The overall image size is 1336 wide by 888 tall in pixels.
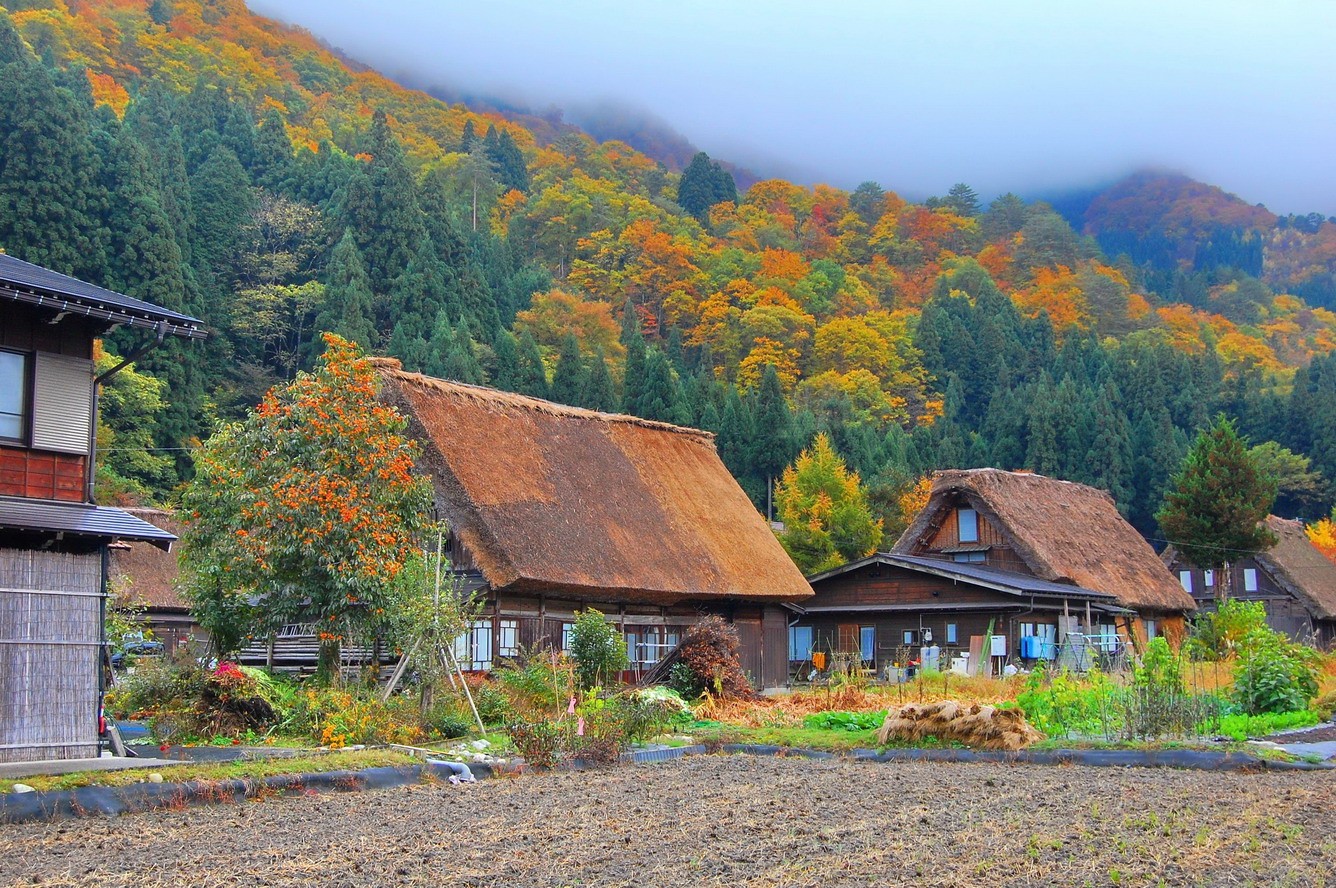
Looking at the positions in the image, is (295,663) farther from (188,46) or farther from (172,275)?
(188,46)

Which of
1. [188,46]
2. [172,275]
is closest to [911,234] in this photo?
[188,46]

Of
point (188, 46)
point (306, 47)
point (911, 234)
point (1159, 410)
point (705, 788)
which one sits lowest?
point (705, 788)

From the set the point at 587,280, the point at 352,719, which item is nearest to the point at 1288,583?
the point at 352,719

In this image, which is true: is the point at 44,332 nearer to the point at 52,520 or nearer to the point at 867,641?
the point at 52,520

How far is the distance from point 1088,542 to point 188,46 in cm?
8060

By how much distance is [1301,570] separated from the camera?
49.6m

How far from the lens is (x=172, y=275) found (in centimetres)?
4931

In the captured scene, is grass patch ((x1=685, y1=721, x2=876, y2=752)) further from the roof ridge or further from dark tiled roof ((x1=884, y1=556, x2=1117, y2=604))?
dark tiled roof ((x1=884, y1=556, x2=1117, y2=604))

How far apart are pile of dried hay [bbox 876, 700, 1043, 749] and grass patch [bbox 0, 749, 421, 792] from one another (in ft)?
18.9

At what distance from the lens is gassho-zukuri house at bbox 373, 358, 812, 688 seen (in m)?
24.2

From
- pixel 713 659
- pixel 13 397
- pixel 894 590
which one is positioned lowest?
pixel 713 659

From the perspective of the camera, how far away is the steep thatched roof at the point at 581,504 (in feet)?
79.9

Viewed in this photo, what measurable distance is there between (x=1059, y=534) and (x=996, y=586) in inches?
294

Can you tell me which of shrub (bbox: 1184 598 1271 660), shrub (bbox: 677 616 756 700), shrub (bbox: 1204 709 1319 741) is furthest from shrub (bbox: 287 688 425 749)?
shrub (bbox: 1184 598 1271 660)
